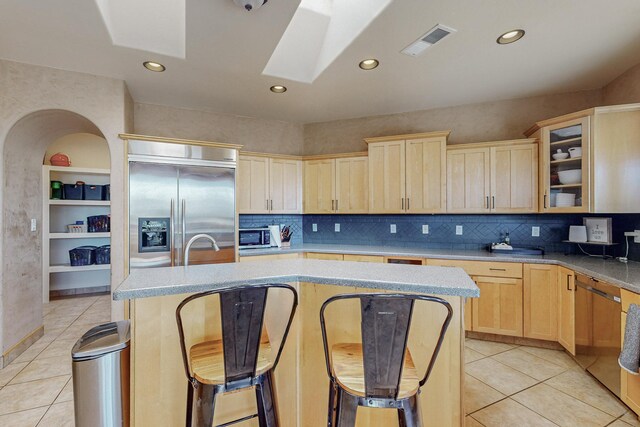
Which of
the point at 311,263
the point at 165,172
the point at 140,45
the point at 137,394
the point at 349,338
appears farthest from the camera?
the point at 165,172

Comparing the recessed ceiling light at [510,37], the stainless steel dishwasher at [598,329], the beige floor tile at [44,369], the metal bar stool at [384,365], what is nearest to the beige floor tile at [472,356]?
the stainless steel dishwasher at [598,329]

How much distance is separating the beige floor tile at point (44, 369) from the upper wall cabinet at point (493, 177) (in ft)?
13.8

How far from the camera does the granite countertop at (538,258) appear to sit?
2.25 meters

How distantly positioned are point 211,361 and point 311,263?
79 centimetres

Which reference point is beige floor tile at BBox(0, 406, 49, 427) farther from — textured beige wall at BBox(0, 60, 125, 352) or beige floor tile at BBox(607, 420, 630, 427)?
beige floor tile at BBox(607, 420, 630, 427)

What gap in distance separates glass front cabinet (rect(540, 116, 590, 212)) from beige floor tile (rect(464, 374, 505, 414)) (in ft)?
6.21

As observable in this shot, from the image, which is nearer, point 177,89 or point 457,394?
point 457,394

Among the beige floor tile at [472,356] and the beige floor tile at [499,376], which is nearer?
the beige floor tile at [499,376]

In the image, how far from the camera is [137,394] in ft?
4.61

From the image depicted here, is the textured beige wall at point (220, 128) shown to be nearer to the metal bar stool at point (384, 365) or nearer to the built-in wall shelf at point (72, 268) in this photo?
the built-in wall shelf at point (72, 268)

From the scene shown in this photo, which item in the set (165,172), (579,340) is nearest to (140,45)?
(165,172)

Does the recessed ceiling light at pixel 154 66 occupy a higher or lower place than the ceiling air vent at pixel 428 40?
higher

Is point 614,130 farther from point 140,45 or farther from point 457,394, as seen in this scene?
point 140,45

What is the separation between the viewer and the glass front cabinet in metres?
2.85
